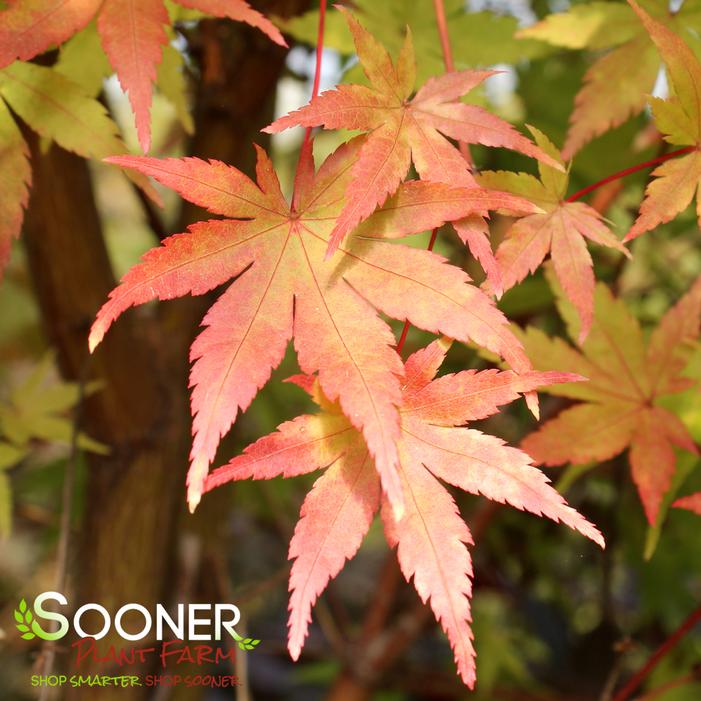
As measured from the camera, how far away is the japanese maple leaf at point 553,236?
583 millimetres

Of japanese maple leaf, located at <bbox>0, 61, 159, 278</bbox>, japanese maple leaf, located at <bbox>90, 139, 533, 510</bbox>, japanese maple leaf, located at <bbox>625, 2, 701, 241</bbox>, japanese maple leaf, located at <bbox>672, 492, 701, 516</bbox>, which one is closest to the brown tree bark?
japanese maple leaf, located at <bbox>0, 61, 159, 278</bbox>

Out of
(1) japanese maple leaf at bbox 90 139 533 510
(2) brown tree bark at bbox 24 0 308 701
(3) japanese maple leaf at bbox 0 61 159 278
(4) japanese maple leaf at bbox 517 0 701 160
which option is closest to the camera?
(1) japanese maple leaf at bbox 90 139 533 510

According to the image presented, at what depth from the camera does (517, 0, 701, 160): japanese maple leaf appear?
0.72m

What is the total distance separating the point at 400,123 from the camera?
0.55 m

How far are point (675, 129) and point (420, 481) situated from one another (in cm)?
33

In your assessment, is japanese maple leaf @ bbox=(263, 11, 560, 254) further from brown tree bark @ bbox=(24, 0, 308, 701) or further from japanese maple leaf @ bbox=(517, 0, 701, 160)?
brown tree bark @ bbox=(24, 0, 308, 701)

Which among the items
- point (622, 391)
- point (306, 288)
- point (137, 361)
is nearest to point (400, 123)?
point (306, 288)

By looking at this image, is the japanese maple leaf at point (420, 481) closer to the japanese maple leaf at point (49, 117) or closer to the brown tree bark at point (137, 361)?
the japanese maple leaf at point (49, 117)

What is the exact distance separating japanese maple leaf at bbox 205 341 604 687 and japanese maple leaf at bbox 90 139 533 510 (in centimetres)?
4

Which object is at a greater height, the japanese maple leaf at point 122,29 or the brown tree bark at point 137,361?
the japanese maple leaf at point 122,29

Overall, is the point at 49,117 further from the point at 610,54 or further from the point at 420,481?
the point at 610,54

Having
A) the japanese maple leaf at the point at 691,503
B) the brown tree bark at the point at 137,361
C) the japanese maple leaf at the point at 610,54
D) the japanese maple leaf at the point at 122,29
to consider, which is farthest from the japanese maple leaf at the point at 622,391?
the brown tree bark at the point at 137,361

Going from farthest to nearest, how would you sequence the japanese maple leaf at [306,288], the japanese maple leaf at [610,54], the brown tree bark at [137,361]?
1. the brown tree bark at [137,361]
2. the japanese maple leaf at [610,54]
3. the japanese maple leaf at [306,288]

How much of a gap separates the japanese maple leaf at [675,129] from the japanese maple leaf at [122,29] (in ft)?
0.93
